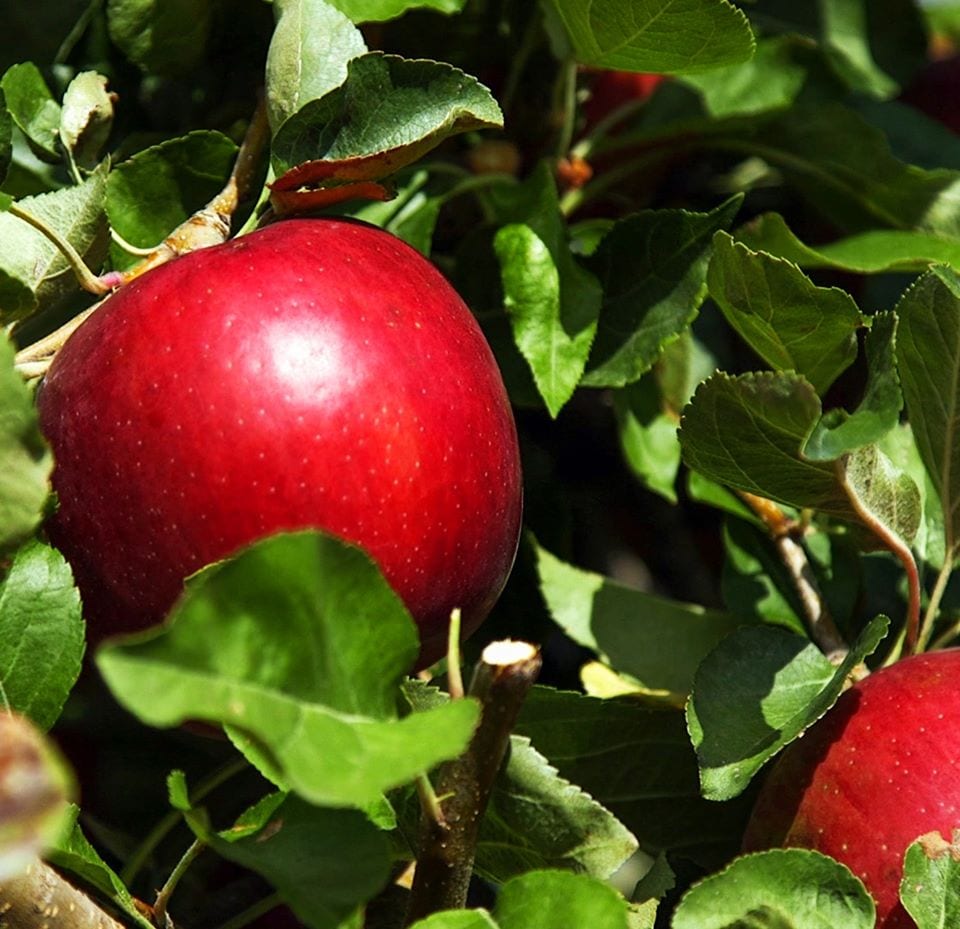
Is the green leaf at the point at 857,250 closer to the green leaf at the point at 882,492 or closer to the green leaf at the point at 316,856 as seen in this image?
the green leaf at the point at 882,492

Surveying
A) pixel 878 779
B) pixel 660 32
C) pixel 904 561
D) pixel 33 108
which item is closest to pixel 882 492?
pixel 904 561

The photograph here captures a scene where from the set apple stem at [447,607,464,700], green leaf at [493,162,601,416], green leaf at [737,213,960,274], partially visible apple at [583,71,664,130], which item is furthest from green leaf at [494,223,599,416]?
partially visible apple at [583,71,664,130]

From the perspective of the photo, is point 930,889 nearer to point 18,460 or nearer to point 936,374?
point 936,374

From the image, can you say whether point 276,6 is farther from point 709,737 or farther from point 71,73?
point 709,737

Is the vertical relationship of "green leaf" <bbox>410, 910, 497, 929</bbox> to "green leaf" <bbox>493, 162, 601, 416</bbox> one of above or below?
below

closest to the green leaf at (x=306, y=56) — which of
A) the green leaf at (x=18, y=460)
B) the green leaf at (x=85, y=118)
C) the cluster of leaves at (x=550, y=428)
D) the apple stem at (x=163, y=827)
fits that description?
the cluster of leaves at (x=550, y=428)

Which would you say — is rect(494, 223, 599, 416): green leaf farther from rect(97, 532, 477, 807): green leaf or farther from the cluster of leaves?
rect(97, 532, 477, 807): green leaf
